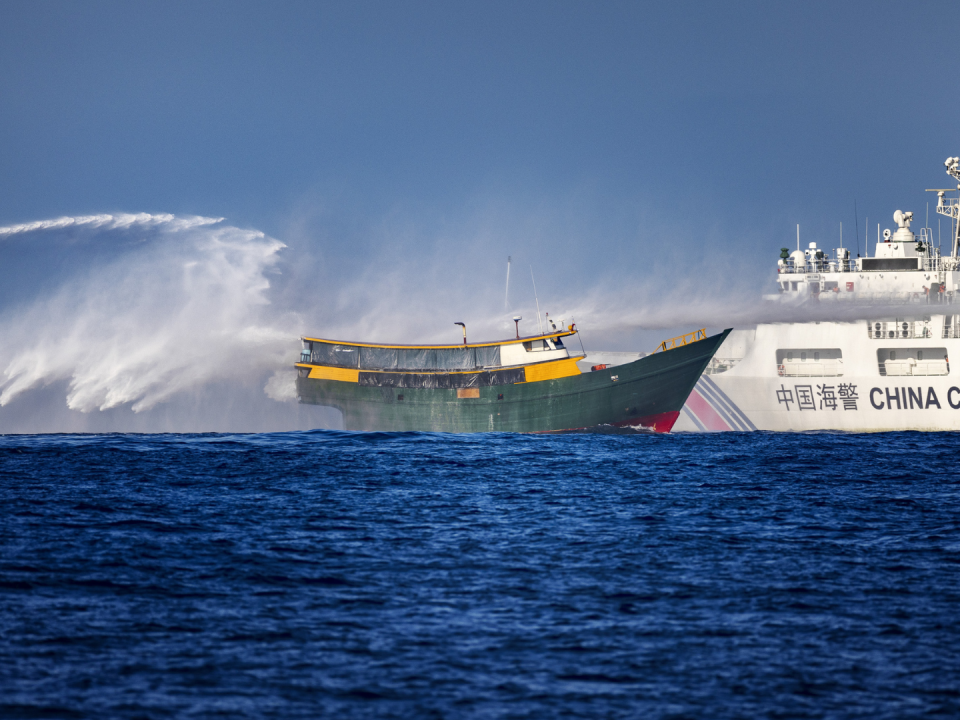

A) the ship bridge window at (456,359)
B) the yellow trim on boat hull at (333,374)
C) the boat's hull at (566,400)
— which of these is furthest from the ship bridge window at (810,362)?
the yellow trim on boat hull at (333,374)

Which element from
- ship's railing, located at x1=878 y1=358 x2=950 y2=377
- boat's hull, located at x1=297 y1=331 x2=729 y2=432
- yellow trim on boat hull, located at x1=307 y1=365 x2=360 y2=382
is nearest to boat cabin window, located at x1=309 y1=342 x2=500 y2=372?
yellow trim on boat hull, located at x1=307 y1=365 x2=360 y2=382

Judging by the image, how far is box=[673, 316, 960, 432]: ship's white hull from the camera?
48594 millimetres

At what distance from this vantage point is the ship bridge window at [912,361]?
49.5 m

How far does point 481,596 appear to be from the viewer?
1677 centimetres

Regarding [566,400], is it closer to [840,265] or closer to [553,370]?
[553,370]

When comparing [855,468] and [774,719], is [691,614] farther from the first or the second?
[855,468]

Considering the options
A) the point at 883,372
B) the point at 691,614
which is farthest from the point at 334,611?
the point at 883,372

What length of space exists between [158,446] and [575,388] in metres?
22.5

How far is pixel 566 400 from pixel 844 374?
15713mm

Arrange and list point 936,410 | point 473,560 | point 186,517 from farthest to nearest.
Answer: point 936,410 → point 186,517 → point 473,560

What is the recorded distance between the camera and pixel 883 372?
49719mm

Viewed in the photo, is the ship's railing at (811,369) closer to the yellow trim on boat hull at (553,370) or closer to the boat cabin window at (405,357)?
the yellow trim on boat hull at (553,370)

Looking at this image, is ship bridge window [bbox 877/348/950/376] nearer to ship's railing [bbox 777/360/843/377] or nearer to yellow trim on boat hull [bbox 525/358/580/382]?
ship's railing [bbox 777/360/843/377]

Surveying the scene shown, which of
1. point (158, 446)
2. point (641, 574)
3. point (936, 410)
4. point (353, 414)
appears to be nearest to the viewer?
point (641, 574)
